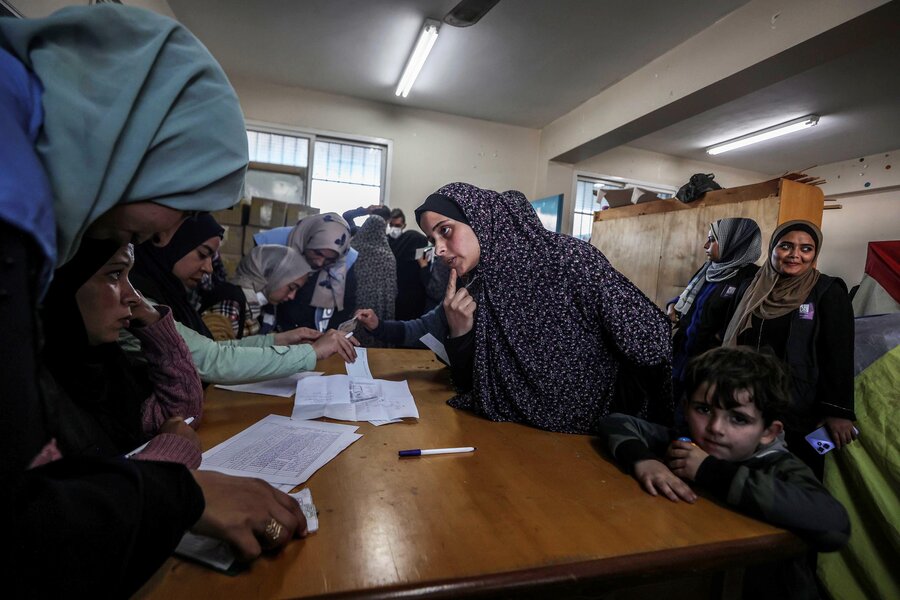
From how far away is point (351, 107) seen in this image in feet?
17.4

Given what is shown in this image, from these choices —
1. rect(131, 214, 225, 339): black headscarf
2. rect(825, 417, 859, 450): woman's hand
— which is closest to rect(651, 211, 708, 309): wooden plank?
rect(825, 417, 859, 450): woman's hand

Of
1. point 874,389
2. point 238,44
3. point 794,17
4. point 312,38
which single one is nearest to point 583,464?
point 874,389

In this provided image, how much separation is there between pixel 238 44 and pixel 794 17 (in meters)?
4.43

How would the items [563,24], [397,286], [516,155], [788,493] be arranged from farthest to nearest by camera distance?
1. [516,155]
2. [563,24]
3. [397,286]
4. [788,493]

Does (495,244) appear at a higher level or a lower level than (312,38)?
lower

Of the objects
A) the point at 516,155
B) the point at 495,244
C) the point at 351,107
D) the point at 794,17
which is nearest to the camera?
the point at 495,244

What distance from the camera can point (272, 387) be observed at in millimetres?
1461

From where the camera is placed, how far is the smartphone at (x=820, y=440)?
1947mm

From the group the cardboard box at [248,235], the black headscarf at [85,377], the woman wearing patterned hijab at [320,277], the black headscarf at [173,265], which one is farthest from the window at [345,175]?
the black headscarf at [85,377]

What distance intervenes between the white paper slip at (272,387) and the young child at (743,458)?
3.14 ft

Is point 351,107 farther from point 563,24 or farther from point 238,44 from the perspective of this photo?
→ point 563,24

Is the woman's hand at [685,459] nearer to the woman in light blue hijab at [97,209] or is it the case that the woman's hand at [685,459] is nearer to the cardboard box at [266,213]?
the woman in light blue hijab at [97,209]

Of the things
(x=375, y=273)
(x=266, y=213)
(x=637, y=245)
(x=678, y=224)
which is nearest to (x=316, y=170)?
(x=266, y=213)

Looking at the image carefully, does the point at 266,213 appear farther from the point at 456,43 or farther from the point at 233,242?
the point at 456,43
